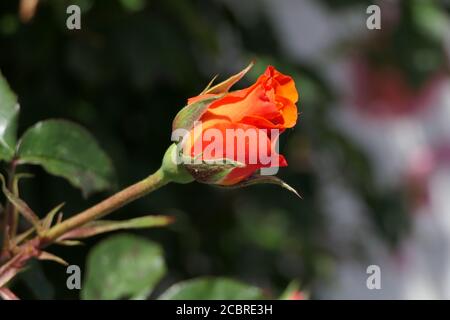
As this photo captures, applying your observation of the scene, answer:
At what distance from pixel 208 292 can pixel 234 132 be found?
0.60 ft

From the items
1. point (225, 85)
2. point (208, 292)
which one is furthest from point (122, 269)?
point (225, 85)

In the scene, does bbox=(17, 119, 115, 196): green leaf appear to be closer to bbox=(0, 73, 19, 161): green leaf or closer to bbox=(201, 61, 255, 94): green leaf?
bbox=(0, 73, 19, 161): green leaf

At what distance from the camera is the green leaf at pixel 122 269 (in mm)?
649

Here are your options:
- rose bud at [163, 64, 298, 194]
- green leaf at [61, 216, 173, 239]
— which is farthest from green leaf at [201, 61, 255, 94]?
green leaf at [61, 216, 173, 239]

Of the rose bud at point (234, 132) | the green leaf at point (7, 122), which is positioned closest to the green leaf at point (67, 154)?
the green leaf at point (7, 122)

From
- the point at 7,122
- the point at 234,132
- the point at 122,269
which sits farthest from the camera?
the point at 122,269

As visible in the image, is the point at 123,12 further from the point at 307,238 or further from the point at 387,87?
the point at 387,87

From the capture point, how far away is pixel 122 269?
68 cm

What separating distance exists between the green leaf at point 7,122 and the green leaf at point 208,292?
0.48 feet

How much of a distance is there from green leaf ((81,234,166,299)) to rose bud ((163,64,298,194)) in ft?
0.58

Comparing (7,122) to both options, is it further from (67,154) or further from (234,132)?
(234,132)

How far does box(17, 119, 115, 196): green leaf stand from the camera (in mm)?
581

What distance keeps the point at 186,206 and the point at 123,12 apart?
0.32 metres

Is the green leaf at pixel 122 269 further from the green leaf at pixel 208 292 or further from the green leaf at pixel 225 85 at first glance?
the green leaf at pixel 225 85
